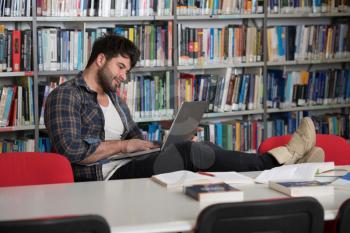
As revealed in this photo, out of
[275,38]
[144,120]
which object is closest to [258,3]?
[275,38]

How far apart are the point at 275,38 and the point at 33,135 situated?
2054mm

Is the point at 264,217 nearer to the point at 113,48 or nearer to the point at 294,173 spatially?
the point at 294,173

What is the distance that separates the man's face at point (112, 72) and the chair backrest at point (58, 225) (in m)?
1.95

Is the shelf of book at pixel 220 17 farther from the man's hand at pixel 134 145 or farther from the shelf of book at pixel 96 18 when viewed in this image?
the man's hand at pixel 134 145

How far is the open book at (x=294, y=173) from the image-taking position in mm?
2735

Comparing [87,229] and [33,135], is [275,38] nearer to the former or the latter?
[33,135]

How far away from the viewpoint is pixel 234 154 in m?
3.50

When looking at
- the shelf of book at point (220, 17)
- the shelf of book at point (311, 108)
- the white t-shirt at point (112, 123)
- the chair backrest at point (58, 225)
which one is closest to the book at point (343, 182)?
the chair backrest at point (58, 225)

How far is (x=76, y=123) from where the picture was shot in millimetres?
3506

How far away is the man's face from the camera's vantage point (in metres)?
3.77

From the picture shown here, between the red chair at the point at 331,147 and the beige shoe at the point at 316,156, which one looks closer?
the beige shoe at the point at 316,156

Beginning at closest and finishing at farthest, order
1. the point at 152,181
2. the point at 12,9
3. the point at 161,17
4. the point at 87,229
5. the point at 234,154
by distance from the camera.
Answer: the point at 87,229 → the point at 152,181 → the point at 234,154 → the point at 12,9 → the point at 161,17

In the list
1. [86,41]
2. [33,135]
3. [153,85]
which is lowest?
[33,135]

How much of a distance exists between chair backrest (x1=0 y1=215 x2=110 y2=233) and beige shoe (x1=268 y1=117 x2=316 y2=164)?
1671mm
